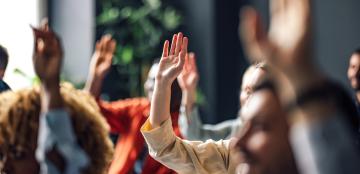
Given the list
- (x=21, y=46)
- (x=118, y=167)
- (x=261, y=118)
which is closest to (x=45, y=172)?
(x=261, y=118)

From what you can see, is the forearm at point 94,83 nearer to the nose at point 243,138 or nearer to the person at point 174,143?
the person at point 174,143

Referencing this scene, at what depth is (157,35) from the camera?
5340mm

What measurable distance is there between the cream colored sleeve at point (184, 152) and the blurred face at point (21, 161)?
0.43 meters

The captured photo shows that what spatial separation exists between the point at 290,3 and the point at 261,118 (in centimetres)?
20

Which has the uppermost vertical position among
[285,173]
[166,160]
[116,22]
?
[285,173]

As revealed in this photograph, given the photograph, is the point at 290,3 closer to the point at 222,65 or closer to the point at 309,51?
the point at 309,51

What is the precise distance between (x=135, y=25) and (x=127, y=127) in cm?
237

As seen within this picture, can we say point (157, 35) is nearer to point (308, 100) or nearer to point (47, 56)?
point (47, 56)

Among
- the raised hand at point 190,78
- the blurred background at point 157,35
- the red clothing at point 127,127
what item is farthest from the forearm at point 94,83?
the blurred background at point 157,35

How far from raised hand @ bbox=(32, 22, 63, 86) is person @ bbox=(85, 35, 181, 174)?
127 centimetres

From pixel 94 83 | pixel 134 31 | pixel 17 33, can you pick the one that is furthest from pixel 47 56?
pixel 134 31

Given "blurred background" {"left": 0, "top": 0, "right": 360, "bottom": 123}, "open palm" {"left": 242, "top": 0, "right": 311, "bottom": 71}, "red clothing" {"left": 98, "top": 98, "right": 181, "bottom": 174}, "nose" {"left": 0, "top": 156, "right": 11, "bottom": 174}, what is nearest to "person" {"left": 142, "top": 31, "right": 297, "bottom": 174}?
"open palm" {"left": 242, "top": 0, "right": 311, "bottom": 71}

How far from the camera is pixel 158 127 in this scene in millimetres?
1720

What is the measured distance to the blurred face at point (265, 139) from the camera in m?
1.02
